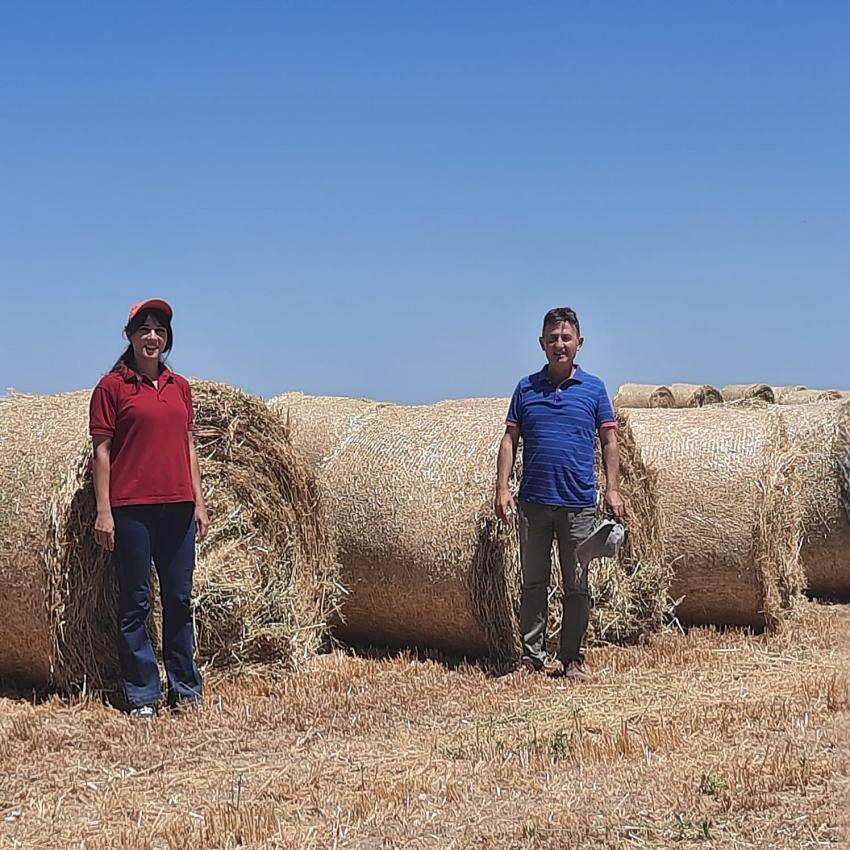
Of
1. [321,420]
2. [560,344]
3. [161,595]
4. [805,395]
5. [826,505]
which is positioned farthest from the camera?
[805,395]

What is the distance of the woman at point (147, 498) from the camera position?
606 cm

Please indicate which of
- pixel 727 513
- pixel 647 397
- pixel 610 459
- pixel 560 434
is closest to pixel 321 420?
pixel 560 434

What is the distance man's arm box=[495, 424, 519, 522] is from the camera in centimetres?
682

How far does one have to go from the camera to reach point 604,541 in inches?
265

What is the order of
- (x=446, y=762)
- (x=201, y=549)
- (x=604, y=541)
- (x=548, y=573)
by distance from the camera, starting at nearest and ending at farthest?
(x=446, y=762) < (x=604, y=541) < (x=548, y=573) < (x=201, y=549)

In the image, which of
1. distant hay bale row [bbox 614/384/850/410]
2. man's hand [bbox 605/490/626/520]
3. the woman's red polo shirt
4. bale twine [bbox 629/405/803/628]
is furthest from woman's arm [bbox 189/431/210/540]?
distant hay bale row [bbox 614/384/850/410]

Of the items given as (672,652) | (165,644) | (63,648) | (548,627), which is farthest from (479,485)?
(63,648)

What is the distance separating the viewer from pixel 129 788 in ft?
16.0

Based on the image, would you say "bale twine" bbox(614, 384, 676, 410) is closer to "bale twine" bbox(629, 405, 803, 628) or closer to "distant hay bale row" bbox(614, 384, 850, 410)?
"distant hay bale row" bbox(614, 384, 850, 410)

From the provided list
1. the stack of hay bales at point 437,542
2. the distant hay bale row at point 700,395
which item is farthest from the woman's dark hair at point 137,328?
the distant hay bale row at point 700,395

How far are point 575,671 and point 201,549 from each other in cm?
225

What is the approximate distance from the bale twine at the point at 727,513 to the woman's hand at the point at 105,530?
12.6 ft

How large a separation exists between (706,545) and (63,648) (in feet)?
13.8

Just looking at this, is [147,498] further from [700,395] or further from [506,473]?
[700,395]
